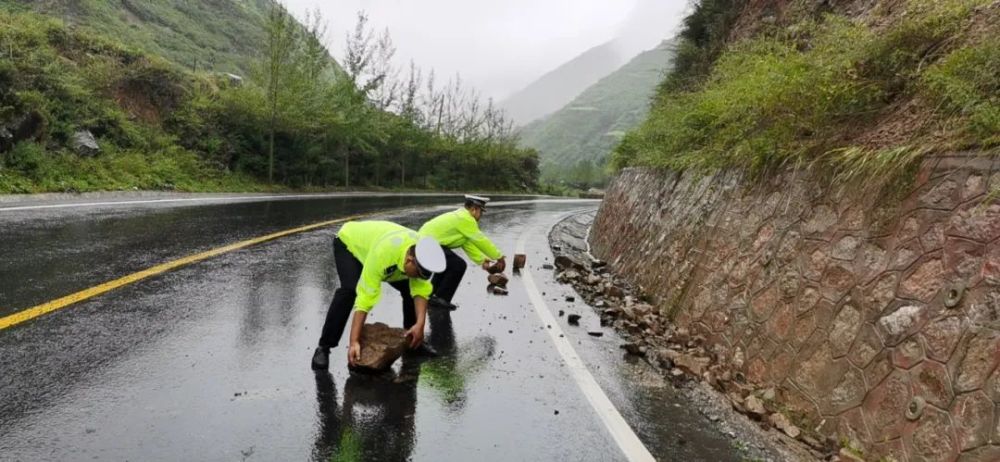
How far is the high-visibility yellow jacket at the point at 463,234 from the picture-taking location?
6137 millimetres

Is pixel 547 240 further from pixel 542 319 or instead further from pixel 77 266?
pixel 77 266

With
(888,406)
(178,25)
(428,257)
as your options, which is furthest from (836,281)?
(178,25)

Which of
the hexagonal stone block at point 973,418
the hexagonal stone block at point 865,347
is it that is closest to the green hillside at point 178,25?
the hexagonal stone block at point 865,347

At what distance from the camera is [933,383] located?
3086 mm

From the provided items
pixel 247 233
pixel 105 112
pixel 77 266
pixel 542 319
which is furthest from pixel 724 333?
pixel 105 112

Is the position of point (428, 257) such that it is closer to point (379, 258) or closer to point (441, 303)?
point (379, 258)

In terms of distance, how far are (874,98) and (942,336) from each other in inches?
97.0

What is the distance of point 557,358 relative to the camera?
4852 mm

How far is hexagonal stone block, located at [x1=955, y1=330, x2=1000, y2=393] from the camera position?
2.85 meters

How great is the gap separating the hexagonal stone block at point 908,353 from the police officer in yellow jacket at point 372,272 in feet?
9.17

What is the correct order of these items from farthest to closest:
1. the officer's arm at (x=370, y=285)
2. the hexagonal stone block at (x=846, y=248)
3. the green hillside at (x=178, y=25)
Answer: the green hillside at (x=178, y=25)
the officer's arm at (x=370, y=285)
the hexagonal stone block at (x=846, y=248)

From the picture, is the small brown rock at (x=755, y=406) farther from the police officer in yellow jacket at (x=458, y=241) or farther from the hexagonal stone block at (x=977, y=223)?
the police officer in yellow jacket at (x=458, y=241)

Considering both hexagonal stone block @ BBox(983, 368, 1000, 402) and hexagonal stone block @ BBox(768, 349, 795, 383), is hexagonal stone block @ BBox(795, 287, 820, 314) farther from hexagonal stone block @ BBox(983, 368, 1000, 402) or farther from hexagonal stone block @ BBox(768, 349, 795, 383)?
hexagonal stone block @ BBox(983, 368, 1000, 402)

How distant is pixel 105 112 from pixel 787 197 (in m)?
20.8
